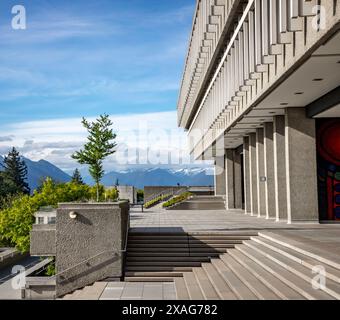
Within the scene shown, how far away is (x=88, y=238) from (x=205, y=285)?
5074 mm

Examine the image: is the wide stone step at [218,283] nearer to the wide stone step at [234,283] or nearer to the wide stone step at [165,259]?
the wide stone step at [234,283]

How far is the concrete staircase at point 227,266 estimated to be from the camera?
451 inches

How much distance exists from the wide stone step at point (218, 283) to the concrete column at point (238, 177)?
86.3 ft

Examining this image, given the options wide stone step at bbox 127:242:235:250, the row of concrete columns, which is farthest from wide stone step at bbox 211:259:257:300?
the row of concrete columns

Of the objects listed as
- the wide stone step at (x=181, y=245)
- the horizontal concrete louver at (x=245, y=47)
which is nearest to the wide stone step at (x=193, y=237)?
the wide stone step at (x=181, y=245)

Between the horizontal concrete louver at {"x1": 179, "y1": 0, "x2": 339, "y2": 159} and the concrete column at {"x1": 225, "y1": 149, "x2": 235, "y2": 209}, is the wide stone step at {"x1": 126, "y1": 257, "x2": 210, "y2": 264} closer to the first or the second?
the horizontal concrete louver at {"x1": 179, "y1": 0, "x2": 339, "y2": 159}

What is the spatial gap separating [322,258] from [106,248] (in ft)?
26.1

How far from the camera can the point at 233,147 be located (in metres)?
43.7

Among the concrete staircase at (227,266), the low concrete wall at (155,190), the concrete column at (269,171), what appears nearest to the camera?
the concrete staircase at (227,266)

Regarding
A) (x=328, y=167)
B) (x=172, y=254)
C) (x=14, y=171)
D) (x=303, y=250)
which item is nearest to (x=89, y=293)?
(x=172, y=254)

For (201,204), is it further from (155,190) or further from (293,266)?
(293,266)

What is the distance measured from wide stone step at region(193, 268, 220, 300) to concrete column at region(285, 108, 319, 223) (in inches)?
330

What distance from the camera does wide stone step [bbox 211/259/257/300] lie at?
39.3 ft
